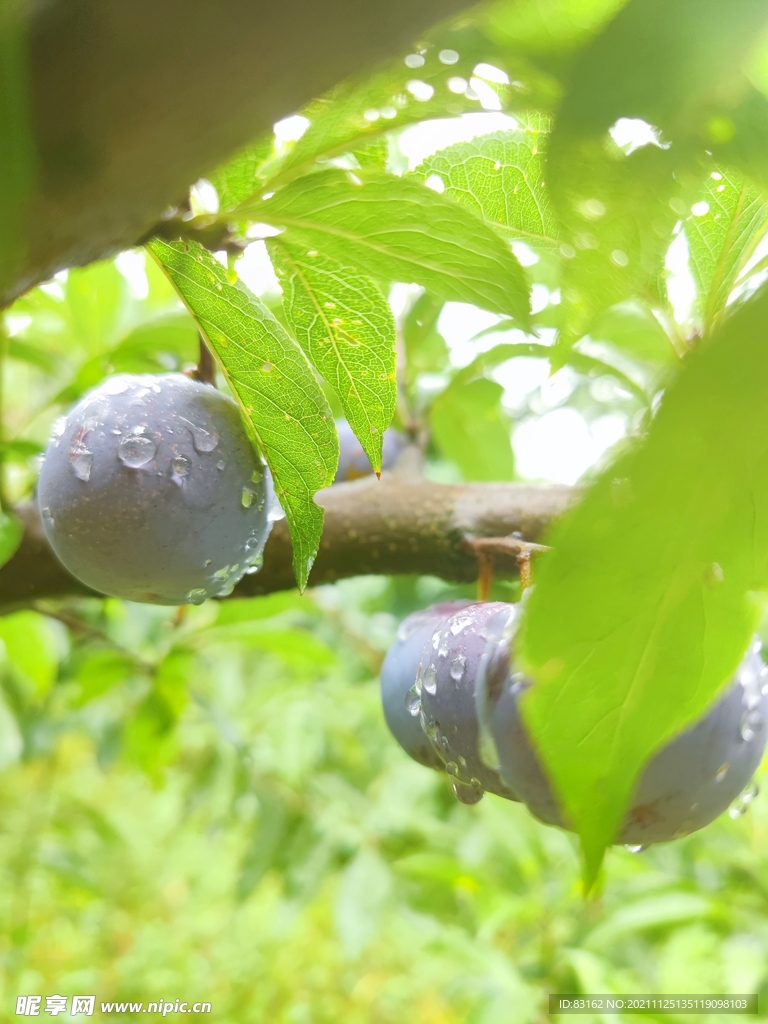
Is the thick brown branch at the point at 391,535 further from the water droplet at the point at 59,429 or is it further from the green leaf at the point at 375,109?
the green leaf at the point at 375,109

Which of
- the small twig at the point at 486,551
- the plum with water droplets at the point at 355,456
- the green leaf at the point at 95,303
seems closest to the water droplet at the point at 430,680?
the small twig at the point at 486,551

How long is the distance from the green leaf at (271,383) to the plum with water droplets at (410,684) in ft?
0.45

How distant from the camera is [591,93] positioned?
6.5 inches

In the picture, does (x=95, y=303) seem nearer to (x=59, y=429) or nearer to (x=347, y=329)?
(x=59, y=429)

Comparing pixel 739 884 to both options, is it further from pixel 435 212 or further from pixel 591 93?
pixel 591 93

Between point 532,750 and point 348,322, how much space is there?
249 millimetres

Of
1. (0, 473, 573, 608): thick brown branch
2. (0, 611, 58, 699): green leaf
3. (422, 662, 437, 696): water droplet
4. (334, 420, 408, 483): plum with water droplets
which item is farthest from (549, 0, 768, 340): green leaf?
(0, 611, 58, 699): green leaf

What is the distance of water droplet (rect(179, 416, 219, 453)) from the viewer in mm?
432

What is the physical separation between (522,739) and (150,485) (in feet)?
0.82

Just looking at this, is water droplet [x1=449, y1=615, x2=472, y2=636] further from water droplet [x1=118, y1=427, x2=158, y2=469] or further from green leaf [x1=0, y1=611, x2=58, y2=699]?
green leaf [x1=0, y1=611, x2=58, y2=699]

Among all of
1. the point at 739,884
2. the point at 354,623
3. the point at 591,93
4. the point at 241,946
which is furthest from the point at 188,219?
the point at 241,946

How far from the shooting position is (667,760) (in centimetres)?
38

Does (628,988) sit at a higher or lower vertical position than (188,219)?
lower

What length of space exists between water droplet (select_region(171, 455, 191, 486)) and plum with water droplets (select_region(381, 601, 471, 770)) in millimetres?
191
